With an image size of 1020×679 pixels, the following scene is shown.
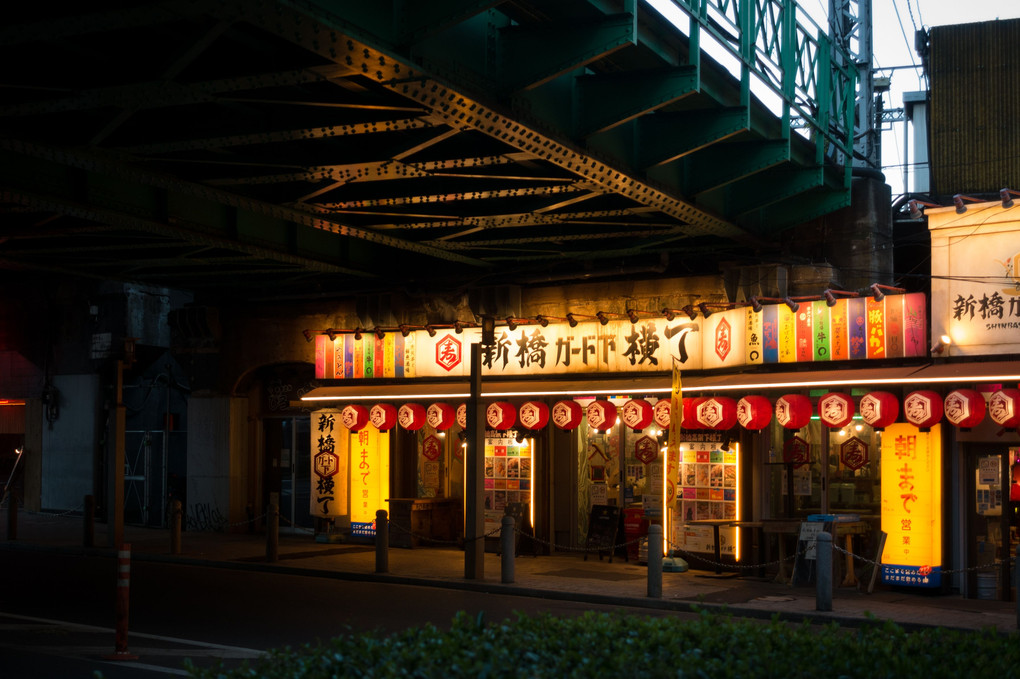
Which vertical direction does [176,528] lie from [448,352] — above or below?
below

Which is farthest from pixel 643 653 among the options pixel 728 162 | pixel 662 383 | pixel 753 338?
pixel 662 383

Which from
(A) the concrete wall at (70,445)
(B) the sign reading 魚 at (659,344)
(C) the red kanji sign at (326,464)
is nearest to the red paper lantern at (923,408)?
(B) the sign reading 魚 at (659,344)

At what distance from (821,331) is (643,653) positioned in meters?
12.8

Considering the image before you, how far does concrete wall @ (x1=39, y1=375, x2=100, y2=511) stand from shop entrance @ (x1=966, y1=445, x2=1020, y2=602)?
23.1 m

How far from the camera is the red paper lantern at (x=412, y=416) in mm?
22141

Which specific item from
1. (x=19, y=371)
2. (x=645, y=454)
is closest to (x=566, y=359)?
(x=645, y=454)

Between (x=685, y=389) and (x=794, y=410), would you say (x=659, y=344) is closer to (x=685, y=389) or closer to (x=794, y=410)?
(x=685, y=389)

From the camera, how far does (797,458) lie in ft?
62.4

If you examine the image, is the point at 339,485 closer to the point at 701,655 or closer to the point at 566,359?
the point at 566,359

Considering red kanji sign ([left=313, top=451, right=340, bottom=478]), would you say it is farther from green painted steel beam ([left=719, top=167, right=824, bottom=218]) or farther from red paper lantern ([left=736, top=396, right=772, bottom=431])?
green painted steel beam ([left=719, top=167, right=824, bottom=218])

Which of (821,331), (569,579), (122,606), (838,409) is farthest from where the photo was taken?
(569,579)

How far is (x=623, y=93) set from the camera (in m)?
13.5

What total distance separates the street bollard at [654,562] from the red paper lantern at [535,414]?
4984 millimetres

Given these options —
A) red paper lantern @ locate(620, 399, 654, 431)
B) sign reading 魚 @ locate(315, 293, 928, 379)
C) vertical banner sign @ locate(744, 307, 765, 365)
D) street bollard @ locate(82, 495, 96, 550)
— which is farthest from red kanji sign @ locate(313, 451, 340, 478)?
vertical banner sign @ locate(744, 307, 765, 365)
